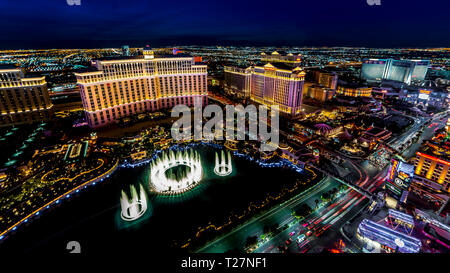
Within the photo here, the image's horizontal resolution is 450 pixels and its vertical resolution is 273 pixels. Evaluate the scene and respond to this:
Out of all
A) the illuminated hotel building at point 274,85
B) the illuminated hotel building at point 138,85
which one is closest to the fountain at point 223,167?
the illuminated hotel building at point 274,85

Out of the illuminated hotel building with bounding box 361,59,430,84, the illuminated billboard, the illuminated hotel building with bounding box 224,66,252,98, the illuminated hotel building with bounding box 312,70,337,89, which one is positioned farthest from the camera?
the illuminated hotel building with bounding box 361,59,430,84

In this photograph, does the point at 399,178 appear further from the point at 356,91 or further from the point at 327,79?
the point at 327,79

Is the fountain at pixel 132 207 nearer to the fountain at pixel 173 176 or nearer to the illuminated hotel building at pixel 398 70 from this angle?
the fountain at pixel 173 176

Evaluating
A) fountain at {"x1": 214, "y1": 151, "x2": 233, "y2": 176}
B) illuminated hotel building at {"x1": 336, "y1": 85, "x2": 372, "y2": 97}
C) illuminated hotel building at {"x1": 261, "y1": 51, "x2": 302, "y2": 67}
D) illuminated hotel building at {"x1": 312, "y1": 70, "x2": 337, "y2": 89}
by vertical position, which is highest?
illuminated hotel building at {"x1": 261, "y1": 51, "x2": 302, "y2": 67}

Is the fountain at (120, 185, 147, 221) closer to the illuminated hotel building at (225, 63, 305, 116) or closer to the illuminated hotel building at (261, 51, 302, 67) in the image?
the illuminated hotel building at (225, 63, 305, 116)

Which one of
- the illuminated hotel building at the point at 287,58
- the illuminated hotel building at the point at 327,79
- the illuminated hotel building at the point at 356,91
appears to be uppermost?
the illuminated hotel building at the point at 287,58

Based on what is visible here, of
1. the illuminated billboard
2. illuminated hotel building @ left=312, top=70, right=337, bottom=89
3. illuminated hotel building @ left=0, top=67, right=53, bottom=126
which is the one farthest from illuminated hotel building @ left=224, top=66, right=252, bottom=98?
illuminated hotel building @ left=0, top=67, right=53, bottom=126

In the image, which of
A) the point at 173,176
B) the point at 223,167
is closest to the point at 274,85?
the point at 223,167
